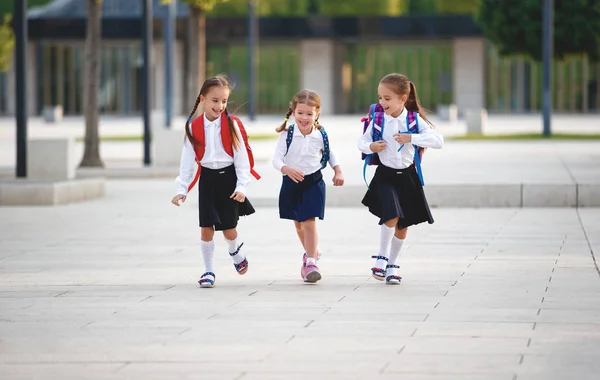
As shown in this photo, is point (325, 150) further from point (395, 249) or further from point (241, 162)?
point (395, 249)

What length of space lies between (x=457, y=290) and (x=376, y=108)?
1468 mm

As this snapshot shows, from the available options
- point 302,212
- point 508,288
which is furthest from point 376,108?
point 508,288

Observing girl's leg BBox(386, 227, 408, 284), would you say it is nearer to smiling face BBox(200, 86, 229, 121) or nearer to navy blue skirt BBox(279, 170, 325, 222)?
navy blue skirt BBox(279, 170, 325, 222)

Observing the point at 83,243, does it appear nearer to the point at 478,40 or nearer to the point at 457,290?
the point at 457,290

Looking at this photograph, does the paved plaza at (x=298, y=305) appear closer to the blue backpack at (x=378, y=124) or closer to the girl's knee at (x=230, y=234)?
the girl's knee at (x=230, y=234)

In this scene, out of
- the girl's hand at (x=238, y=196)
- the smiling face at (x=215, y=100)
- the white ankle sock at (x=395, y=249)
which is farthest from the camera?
the white ankle sock at (x=395, y=249)

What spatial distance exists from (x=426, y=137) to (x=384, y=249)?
91cm

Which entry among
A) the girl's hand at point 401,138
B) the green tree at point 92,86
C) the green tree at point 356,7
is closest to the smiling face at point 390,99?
the girl's hand at point 401,138

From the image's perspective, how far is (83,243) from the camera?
13492mm

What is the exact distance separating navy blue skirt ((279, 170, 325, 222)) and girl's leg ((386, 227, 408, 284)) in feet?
1.88

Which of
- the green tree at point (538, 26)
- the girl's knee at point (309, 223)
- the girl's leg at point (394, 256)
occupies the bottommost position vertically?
the girl's leg at point (394, 256)

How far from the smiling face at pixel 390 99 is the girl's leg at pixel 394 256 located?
35.5 inches

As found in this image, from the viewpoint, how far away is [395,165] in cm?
1033

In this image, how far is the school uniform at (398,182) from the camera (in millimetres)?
10242
